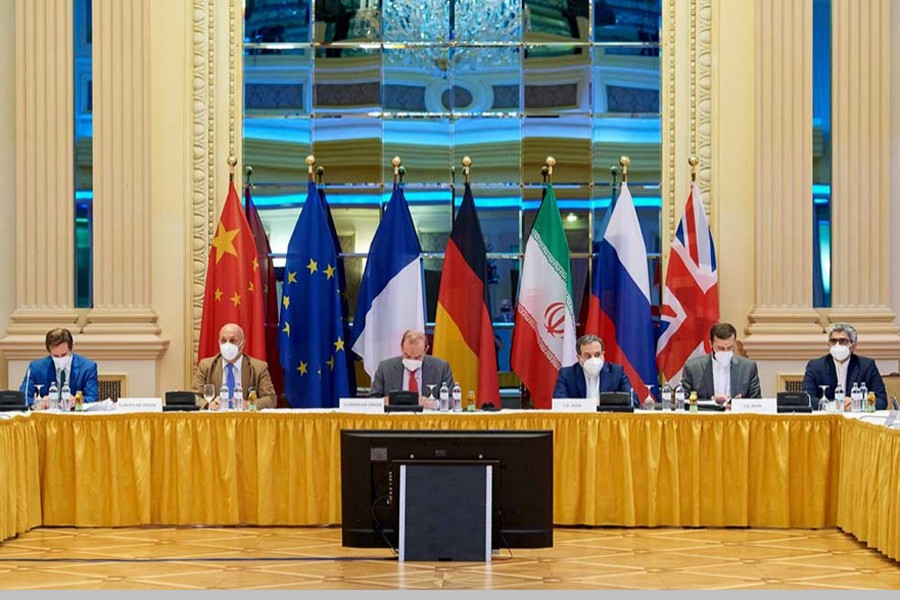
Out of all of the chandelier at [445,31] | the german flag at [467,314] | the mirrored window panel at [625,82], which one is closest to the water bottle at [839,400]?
the german flag at [467,314]

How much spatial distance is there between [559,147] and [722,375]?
3117 millimetres

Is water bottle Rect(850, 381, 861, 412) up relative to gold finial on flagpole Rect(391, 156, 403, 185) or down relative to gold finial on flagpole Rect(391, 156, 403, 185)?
down

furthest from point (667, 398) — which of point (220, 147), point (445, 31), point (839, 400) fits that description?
point (220, 147)

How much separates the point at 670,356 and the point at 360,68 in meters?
3.60

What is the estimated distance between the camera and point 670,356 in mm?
12008

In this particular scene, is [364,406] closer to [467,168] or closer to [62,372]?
[62,372]

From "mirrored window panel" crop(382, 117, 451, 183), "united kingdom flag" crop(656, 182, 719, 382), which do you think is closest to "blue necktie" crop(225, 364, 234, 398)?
"mirrored window panel" crop(382, 117, 451, 183)

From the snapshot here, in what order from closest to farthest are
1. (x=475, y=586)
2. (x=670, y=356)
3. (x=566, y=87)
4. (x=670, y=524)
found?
(x=475, y=586) → (x=670, y=524) → (x=670, y=356) → (x=566, y=87)

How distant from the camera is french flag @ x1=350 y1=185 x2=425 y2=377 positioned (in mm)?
12023

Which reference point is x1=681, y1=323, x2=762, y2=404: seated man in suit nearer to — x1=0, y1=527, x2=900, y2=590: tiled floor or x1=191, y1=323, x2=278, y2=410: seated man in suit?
x1=0, y1=527, x2=900, y2=590: tiled floor

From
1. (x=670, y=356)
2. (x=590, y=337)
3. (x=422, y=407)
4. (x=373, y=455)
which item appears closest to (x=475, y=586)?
(x=373, y=455)

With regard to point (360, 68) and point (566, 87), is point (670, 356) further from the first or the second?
point (360, 68)

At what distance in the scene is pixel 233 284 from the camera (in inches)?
473

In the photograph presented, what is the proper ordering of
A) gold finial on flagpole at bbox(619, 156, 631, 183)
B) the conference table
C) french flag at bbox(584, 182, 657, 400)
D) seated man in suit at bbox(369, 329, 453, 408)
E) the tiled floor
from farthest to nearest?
gold finial on flagpole at bbox(619, 156, 631, 183) < french flag at bbox(584, 182, 657, 400) < seated man in suit at bbox(369, 329, 453, 408) < the conference table < the tiled floor
